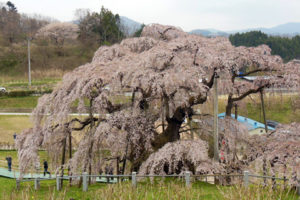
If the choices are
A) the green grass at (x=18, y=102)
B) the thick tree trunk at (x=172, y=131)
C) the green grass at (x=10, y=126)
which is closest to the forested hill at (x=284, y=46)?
the green grass at (x=18, y=102)

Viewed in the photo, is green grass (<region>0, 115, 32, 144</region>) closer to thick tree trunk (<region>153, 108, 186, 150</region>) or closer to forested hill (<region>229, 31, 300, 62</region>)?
thick tree trunk (<region>153, 108, 186, 150</region>)

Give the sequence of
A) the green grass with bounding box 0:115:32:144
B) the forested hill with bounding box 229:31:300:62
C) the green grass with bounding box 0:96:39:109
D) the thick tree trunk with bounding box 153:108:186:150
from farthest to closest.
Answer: the forested hill with bounding box 229:31:300:62 → the green grass with bounding box 0:96:39:109 → the green grass with bounding box 0:115:32:144 → the thick tree trunk with bounding box 153:108:186:150

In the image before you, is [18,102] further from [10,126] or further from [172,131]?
[172,131]

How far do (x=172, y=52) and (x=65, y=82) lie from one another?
175 inches

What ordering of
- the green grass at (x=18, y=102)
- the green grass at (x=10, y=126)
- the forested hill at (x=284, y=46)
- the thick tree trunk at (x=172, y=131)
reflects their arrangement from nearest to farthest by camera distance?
the thick tree trunk at (x=172, y=131), the green grass at (x=10, y=126), the green grass at (x=18, y=102), the forested hill at (x=284, y=46)

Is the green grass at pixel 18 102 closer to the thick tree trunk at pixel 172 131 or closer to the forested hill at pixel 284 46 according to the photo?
the thick tree trunk at pixel 172 131

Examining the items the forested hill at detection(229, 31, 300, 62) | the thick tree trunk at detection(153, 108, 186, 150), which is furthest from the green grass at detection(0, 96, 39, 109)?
the forested hill at detection(229, 31, 300, 62)

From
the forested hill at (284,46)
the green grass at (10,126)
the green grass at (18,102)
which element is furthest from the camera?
the forested hill at (284,46)

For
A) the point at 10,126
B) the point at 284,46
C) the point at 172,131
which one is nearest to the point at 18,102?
the point at 10,126

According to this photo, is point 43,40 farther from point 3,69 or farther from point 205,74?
point 205,74

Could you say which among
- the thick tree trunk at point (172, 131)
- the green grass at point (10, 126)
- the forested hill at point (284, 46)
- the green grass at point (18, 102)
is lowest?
the green grass at point (10, 126)

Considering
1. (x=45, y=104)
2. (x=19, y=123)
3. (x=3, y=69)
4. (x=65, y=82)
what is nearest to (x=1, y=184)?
(x=45, y=104)

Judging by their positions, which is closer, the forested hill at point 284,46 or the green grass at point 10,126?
the green grass at point 10,126

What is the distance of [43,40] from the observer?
70.1 meters
